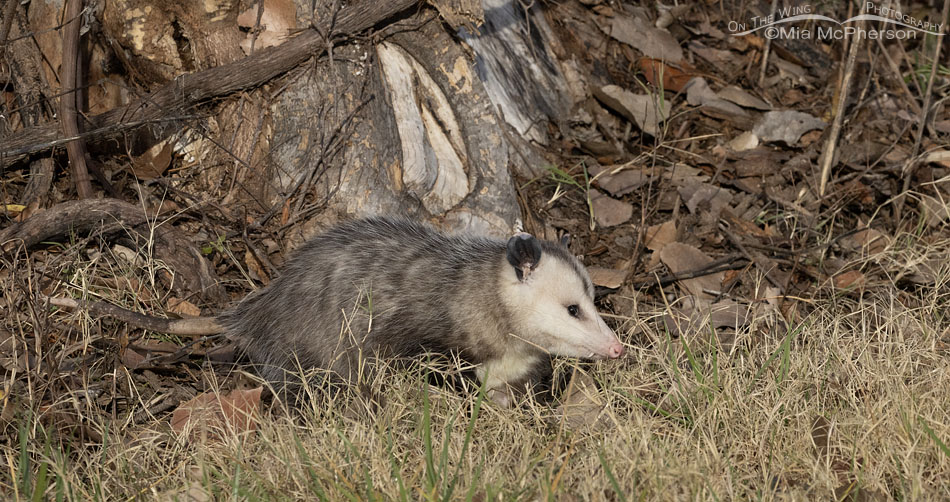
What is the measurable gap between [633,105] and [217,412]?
229cm

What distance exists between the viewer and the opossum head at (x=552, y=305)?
8.38 feet

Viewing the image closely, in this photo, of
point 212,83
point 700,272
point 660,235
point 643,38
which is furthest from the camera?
point 643,38

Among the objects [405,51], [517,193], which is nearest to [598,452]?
[517,193]

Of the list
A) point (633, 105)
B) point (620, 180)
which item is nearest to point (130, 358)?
point (620, 180)

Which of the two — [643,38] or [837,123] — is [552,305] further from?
[643,38]

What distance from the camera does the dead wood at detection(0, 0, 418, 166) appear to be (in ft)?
10.0

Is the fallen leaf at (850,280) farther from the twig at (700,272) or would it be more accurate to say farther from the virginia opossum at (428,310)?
the virginia opossum at (428,310)

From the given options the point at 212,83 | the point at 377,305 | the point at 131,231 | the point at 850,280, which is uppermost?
the point at 212,83

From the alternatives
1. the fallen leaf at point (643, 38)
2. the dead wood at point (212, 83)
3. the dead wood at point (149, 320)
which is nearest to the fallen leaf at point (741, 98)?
the fallen leaf at point (643, 38)

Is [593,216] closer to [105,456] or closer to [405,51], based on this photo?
[405,51]

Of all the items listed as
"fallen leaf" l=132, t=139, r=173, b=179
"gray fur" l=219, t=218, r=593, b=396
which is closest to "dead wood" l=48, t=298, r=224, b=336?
"gray fur" l=219, t=218, r=593, b=396

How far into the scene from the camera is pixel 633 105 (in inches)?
156

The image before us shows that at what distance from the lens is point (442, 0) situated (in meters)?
3.19

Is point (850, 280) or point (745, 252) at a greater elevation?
point (745, 252)
